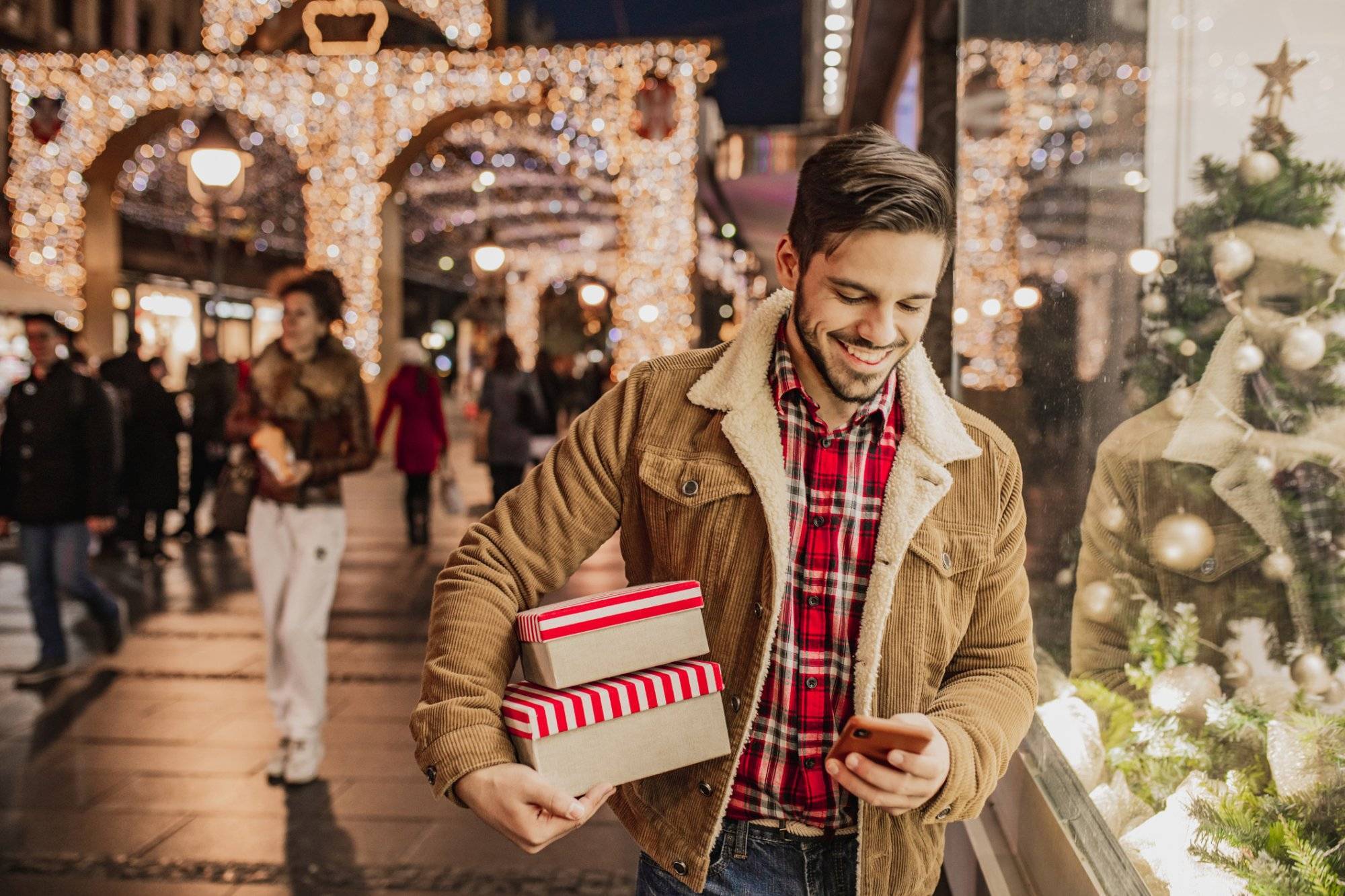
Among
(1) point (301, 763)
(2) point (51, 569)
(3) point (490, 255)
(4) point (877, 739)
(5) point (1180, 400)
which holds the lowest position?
(1) point (301, 763)

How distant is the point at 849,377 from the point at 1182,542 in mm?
1351

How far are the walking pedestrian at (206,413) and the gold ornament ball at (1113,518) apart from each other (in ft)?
32.8

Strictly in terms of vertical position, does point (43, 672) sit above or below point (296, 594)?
below

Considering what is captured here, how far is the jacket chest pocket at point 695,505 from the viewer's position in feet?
6.54

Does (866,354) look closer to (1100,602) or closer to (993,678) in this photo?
(993,678)

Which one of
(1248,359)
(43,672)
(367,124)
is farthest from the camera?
(367,124)

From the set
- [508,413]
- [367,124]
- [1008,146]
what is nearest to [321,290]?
[1008,146]

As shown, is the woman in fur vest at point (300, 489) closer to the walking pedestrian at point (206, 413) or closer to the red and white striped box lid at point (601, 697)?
the red and white striped box lid at point (601, 697)

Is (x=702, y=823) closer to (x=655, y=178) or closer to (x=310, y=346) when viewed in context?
(x=310, y=346)

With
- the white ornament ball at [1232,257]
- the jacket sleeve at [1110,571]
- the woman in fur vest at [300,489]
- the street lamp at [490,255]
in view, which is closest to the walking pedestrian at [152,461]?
the woman in fur vest at [300,489]

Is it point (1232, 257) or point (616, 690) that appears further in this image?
point (1232, 257)

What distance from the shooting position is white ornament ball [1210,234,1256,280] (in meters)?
2.71

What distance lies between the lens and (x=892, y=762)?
5.53 ft

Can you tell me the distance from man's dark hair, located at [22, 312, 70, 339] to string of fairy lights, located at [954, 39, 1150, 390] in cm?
531
